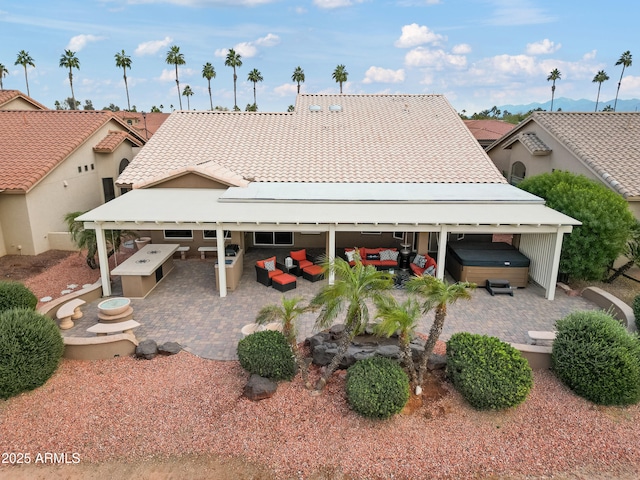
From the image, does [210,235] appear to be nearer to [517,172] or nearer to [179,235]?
[179,235]

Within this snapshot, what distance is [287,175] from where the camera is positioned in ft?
66.1

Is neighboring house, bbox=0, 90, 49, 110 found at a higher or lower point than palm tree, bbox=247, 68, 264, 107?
lower

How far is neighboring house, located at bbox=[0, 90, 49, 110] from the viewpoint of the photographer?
2533 cm

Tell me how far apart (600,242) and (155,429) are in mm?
14816

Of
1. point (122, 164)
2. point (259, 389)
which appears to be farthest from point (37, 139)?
point (259, 389)

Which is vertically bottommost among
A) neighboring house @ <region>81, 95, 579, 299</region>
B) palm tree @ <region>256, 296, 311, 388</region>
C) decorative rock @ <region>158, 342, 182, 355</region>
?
decorative rock @ <region>158, 342, 182, 355</region>

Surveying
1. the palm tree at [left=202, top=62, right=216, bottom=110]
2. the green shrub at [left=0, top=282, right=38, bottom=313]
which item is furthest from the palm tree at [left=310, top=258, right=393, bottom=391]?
the palm tree at [left=202, top=62, right=216, bottom=110]

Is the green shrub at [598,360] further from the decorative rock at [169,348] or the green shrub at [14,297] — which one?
the green shrub at [14,297]

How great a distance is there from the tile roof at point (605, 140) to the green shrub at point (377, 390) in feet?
47.1

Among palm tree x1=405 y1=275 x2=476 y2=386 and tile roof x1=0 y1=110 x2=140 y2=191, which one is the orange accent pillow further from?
tile roof x1=0 y1=110 x2=140 y2=191

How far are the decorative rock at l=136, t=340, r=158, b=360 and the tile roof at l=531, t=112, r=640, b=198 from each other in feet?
60.0

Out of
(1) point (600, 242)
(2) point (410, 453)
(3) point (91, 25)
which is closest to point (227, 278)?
(2) point (410, 453)

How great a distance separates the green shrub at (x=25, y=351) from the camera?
850 cm

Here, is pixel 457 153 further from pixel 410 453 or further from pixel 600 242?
pixel 410 453
